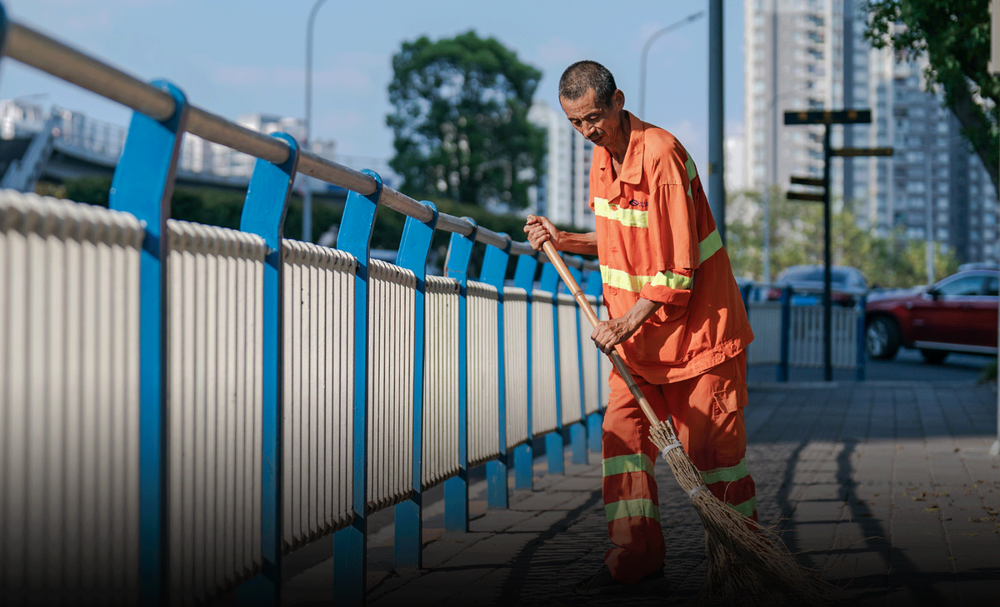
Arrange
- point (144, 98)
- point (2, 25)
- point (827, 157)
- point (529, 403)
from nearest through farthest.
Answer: point (2, 25)
point (144, 98)
point (529, 403)
point (827, 157)

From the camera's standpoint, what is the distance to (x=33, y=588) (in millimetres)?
1946

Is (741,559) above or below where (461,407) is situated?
below

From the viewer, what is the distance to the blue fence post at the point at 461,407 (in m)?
5.09

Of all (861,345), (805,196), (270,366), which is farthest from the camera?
(861,345)

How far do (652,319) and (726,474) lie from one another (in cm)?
59

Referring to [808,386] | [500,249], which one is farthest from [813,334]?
[500,249]

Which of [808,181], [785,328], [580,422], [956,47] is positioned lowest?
[580,422]

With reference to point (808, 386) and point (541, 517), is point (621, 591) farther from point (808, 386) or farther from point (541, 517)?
point (808, 386)

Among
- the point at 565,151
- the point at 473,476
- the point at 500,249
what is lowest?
the point at 473,476

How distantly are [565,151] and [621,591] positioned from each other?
18905 cm

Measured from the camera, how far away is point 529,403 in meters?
6.60

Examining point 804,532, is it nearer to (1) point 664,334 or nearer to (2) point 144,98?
(1) point 664,334

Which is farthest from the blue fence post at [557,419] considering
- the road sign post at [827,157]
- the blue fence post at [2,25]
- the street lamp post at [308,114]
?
the street lamp post at [308,114]

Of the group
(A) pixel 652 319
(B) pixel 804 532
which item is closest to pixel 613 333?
(A) pixel 652 319
